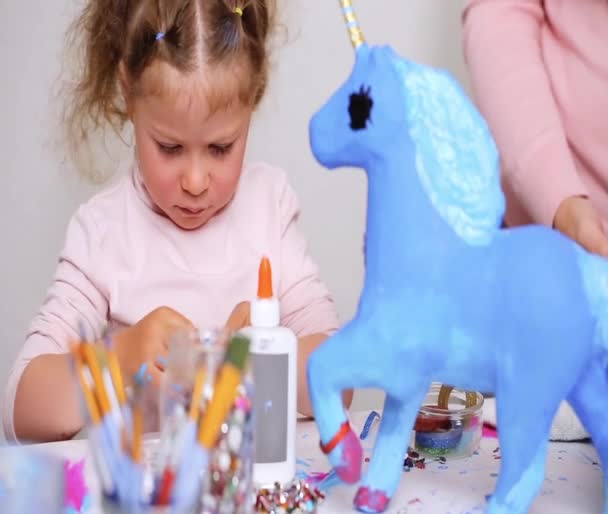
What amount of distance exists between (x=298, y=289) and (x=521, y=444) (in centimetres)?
40

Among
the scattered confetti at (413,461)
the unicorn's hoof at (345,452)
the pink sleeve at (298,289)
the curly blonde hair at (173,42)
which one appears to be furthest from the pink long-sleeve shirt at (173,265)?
the unicorn's hoof at (345,452)

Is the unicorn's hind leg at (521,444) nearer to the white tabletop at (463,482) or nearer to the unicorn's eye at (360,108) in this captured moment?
the white tabletop at (463,482)

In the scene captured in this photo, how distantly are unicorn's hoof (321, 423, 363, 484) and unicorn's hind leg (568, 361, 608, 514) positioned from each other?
4.9 inches

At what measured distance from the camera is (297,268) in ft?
2.78

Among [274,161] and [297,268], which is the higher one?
[274,161]

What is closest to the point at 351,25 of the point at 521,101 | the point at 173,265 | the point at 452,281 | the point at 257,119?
the point at 452,281

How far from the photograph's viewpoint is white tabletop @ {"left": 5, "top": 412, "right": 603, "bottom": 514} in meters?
0.53

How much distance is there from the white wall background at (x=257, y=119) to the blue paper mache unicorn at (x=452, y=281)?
577 mm

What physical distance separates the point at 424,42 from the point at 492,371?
2.20 ft

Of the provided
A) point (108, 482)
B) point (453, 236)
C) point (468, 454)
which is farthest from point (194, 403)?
point (468, 454)

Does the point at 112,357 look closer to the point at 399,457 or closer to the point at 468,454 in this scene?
the point at 399,457

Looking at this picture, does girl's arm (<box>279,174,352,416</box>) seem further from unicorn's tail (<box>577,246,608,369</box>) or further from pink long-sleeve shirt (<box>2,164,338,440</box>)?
unicorn's tail (<box>577,246,608,369</box>)

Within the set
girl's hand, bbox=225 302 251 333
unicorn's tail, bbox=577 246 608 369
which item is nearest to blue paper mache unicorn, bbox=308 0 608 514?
unicorn's tail, bbox=577 246 608 369

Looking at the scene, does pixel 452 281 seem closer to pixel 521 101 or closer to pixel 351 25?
pixel 351 25
